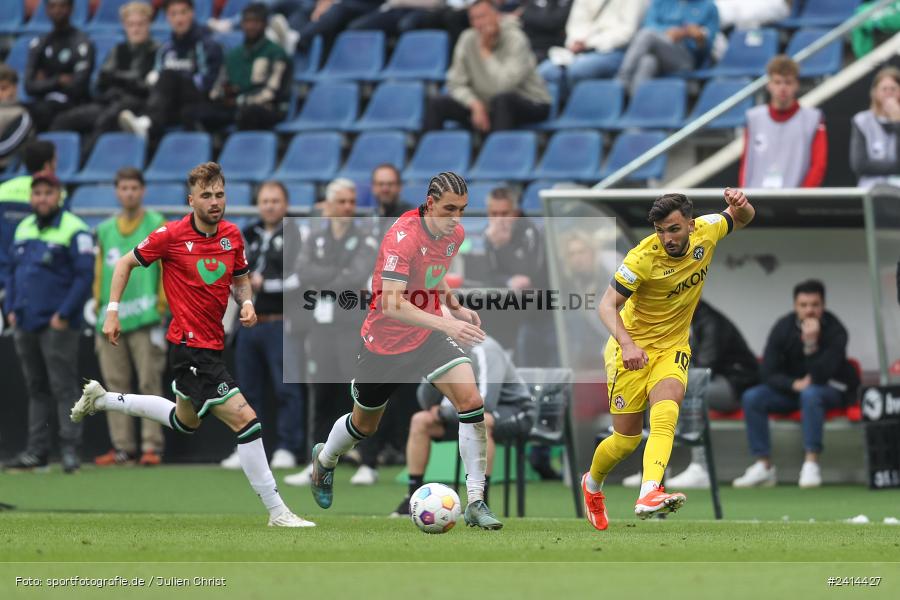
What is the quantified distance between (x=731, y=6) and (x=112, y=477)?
857cm

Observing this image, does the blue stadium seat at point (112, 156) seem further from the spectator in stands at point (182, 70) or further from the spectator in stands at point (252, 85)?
the spectator in stands at point (252, 85)

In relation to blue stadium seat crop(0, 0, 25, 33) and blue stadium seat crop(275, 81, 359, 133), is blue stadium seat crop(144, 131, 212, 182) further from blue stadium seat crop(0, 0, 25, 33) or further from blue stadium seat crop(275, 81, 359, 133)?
blue stadium seat crop(0, 0, 25, 33)

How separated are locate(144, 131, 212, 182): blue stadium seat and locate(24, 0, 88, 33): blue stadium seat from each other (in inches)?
159

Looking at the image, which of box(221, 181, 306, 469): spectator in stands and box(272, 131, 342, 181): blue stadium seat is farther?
box(272, 131, 342, 181): blue stadium seat

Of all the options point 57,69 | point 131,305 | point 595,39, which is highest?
point 57,69

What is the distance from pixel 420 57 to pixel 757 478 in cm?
736

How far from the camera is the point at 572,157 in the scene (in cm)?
1600

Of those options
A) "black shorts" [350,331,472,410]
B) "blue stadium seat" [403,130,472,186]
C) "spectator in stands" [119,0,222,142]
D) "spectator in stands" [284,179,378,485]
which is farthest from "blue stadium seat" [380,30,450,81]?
"black shorts" [350,331,472,410]

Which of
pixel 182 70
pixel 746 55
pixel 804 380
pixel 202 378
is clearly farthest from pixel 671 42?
pixel 202 378

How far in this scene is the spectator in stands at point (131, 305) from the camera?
555 inches

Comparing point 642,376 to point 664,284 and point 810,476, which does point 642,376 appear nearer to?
point 664,284

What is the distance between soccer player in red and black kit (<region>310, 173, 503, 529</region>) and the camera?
8953mm

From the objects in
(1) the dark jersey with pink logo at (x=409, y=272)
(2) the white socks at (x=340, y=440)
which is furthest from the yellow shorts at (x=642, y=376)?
(2) the white socks at (x=340, y=440)

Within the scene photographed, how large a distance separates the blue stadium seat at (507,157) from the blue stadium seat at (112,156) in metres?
4.48
